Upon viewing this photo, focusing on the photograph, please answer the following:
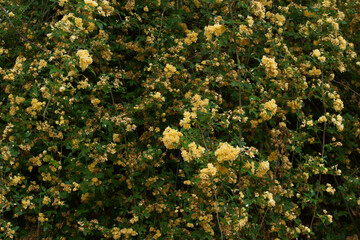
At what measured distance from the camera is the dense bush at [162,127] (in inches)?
95.7

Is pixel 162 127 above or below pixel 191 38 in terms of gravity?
below

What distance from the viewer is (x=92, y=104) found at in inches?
116

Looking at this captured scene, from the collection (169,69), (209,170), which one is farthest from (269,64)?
(209,170)

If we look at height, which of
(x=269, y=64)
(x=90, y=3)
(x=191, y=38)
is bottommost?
(x=191, y=38)

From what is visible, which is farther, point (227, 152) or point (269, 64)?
point (269, 64)

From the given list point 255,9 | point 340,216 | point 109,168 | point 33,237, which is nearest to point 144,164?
point 109,168

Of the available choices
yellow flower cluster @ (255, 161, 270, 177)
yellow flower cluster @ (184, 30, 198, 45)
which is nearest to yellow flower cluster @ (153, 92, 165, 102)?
yellow flower cluster @ (184, 30, 198, 45)

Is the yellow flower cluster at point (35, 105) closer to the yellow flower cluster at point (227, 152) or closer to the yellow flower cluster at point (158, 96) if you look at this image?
the yellow flower cluster at point (158, 96)

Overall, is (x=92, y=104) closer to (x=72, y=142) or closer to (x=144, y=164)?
(x=72, y=142)

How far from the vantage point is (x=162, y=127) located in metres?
2.92

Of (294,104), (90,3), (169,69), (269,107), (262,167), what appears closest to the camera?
(262,167)

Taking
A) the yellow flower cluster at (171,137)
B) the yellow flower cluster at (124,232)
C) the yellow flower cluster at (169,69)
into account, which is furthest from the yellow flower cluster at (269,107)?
the yellow flower cluster at (124,232)

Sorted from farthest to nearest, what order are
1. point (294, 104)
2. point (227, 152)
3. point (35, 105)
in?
point (294, 104) → point (35, 105) → point (227, 152)

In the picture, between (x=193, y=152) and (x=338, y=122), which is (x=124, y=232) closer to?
(x=193, y=152)
